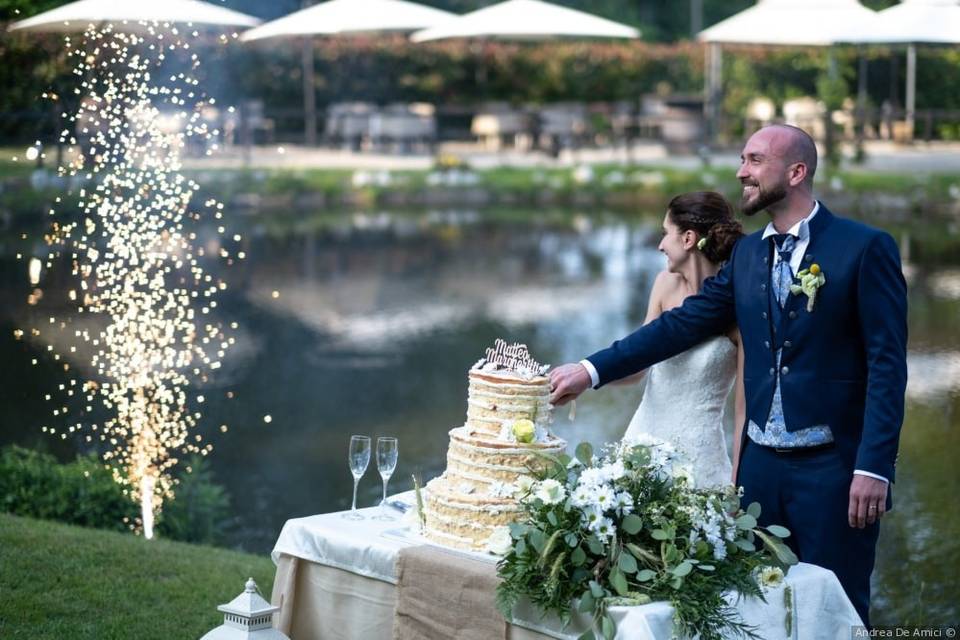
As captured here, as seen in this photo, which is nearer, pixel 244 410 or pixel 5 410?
pixel 5 410

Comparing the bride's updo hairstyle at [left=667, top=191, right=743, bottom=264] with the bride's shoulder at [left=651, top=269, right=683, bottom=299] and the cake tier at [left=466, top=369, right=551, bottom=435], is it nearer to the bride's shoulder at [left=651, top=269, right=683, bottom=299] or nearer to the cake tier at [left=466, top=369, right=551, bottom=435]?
the bride's shoulder at [left=651, top=269, right=683, bottom=299]

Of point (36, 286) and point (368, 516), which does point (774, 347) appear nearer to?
point (368, 516)

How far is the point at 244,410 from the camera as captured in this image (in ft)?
36.9

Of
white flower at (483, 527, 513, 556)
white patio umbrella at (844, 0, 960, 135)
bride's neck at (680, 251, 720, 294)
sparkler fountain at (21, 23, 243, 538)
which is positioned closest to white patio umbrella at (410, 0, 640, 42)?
white patio umbrella at (844, 0, 960, 135)

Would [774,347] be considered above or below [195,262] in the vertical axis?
above

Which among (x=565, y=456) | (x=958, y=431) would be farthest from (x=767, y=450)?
(x=958, y=431)

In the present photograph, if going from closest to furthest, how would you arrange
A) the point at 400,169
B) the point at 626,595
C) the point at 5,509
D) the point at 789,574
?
the point at 626,595, the point at 789,574, the point at 5,509, the point at 400,169

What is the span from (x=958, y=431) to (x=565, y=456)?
7.46 metres

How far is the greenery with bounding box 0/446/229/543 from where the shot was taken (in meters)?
7.61

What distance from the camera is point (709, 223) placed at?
4758mm

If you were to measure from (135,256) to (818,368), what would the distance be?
719 centimetres

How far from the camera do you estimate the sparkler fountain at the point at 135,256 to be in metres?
7.89

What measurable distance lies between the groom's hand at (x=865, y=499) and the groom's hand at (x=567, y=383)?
0.83 metres

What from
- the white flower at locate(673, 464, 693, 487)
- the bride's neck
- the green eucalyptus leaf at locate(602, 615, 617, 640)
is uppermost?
the bride's neck
